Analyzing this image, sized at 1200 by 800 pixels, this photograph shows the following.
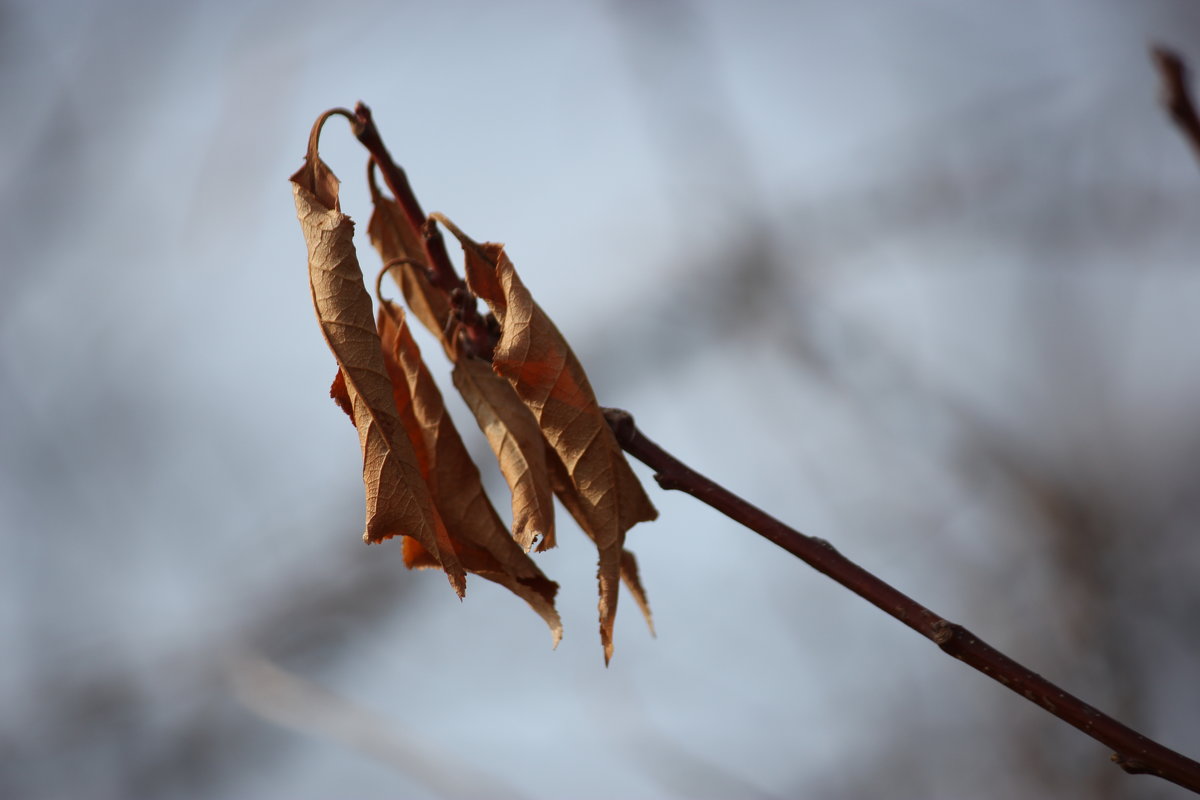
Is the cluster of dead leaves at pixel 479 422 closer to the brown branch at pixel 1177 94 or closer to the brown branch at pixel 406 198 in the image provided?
the brown branch at pixel 406 198

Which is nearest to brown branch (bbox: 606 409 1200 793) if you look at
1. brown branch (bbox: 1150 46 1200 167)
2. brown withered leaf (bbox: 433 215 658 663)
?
brown withered leaf (bbox: 433 215 658 663)

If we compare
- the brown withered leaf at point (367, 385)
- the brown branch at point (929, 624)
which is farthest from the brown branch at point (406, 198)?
the brown branch at point (929, 624)

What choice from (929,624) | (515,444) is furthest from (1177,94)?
(515,444)

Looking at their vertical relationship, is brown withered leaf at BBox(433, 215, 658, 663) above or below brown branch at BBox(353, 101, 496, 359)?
below

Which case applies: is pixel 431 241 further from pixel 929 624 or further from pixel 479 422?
pixel 929 624

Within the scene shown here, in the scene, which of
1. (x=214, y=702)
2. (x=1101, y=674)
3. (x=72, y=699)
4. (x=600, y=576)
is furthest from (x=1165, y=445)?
(x=72, y=699)

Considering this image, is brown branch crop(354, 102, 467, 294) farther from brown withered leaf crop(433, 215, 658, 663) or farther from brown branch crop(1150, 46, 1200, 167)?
brown branch crop(1150, 46, 1200, 167)

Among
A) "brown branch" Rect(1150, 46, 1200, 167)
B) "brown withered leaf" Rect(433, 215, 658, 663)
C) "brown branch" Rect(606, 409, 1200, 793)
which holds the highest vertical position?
"brown branch" Rect(1150, 46, 1200, 167)
